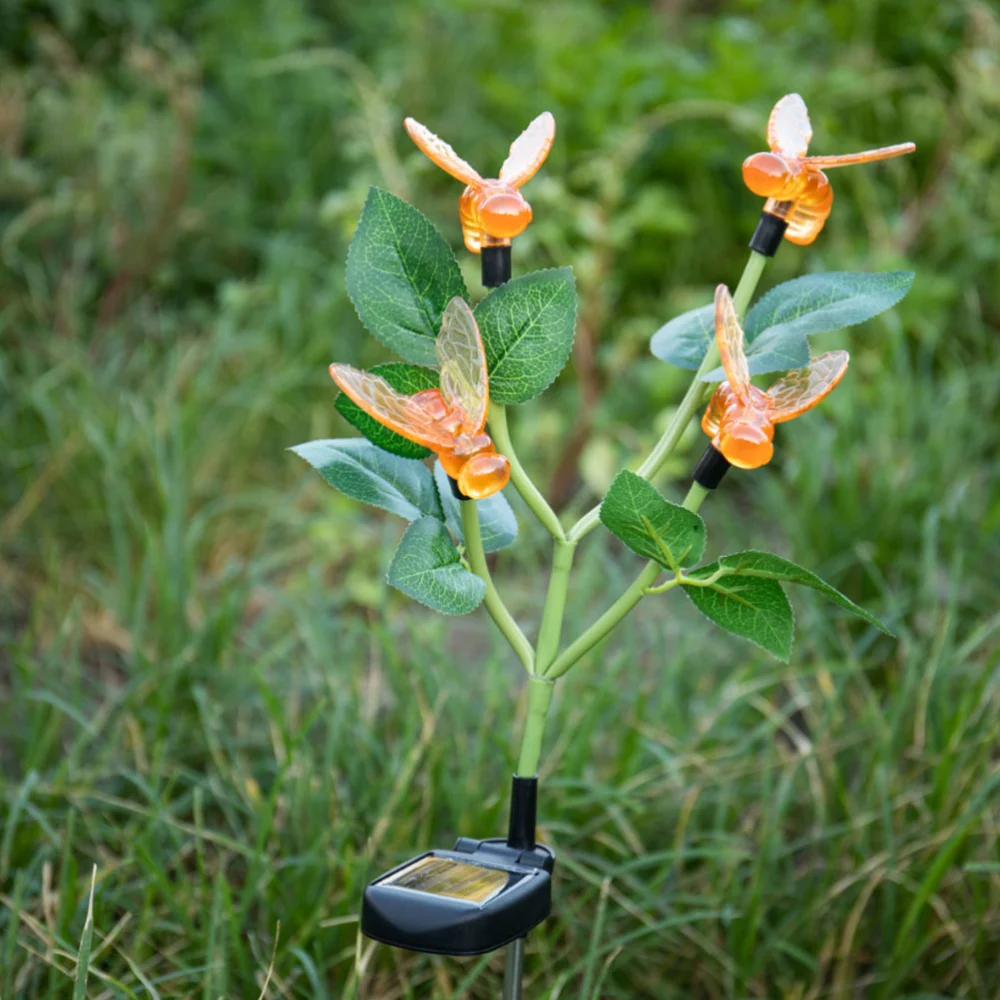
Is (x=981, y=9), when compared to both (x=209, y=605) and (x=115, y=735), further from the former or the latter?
(x=115, y=735)

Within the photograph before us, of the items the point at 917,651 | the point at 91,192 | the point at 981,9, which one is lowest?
the point at 917,651

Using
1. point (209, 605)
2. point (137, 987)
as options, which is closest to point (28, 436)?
point (209, 605)

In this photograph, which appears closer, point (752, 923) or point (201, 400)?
point (752, 923)

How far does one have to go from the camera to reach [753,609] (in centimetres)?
90

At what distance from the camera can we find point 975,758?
177cm

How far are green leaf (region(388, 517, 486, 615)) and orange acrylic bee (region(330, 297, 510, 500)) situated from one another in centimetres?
5

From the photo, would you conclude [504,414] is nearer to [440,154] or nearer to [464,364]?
[464,364]

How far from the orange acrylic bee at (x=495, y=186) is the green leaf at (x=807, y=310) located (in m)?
0.19

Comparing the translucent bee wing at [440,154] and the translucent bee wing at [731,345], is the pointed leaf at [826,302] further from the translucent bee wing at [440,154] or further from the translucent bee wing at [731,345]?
the translucent bee wing at [440,154]

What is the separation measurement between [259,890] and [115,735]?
0.40m

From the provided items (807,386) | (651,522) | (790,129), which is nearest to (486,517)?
(651,522)

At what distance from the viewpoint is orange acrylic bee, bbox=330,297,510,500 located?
0.83m

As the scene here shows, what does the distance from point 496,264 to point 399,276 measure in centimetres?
8

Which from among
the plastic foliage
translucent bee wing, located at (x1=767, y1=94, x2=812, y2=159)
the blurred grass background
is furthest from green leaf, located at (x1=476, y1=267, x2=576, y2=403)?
the blurred grass background
